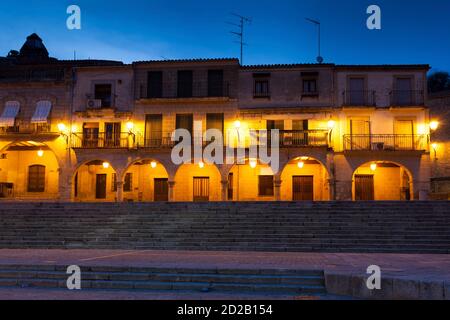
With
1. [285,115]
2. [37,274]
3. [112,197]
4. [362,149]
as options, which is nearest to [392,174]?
[362,149]

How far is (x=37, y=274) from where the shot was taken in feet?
39.3

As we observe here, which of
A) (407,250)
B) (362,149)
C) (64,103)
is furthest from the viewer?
(64,103)

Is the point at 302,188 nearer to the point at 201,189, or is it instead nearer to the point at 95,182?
the point at 201,189

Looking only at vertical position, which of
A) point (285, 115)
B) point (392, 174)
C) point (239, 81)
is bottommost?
point (392, 174)

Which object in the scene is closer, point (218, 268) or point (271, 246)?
point (218, 268)

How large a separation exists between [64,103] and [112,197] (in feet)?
22.7

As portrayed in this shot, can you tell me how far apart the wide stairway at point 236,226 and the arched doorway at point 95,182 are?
28.8 ft

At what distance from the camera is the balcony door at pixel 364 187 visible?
30.8 metres

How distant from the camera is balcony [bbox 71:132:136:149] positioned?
3091 cm

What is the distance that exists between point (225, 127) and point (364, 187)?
957cm

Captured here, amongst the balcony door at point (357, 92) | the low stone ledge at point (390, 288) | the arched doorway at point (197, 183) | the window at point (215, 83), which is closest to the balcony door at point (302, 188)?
the arched doorway at point (197, 183)

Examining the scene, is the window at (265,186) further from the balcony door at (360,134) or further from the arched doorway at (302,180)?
the balcony door at (360,134)

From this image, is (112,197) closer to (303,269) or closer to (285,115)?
(285,115)

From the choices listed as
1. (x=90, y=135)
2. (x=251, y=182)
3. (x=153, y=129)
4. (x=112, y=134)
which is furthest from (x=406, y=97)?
(x=90, y=135)
